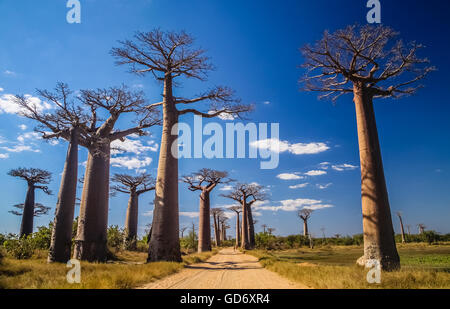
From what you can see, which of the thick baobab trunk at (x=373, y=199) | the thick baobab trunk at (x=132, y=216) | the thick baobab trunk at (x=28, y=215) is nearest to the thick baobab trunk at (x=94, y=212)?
the thick baobab trunk at (x=373, y=199)

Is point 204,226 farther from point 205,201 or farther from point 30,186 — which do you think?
point 30,186

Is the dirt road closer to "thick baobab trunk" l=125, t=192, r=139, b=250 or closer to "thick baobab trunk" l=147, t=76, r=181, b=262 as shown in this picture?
"thick baobab trunk" l=147, t=76, r=181, b=262

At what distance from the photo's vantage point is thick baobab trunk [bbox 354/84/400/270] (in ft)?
21.1

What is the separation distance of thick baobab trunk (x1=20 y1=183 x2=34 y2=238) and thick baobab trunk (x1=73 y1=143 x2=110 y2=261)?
14.1 m

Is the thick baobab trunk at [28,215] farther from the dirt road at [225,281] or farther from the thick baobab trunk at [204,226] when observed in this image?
the dirt road at [225,281]

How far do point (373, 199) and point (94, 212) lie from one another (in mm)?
10112

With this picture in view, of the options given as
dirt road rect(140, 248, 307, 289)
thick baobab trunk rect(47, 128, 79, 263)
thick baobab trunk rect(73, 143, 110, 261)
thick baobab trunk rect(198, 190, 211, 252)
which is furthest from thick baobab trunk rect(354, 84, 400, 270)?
thick baobab trunk rect(198, 190, 211, 252)

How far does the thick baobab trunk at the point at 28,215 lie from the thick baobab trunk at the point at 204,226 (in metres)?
13.8

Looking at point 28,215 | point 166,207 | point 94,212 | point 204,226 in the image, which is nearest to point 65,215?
point 94,212

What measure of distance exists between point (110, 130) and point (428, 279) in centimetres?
1179
